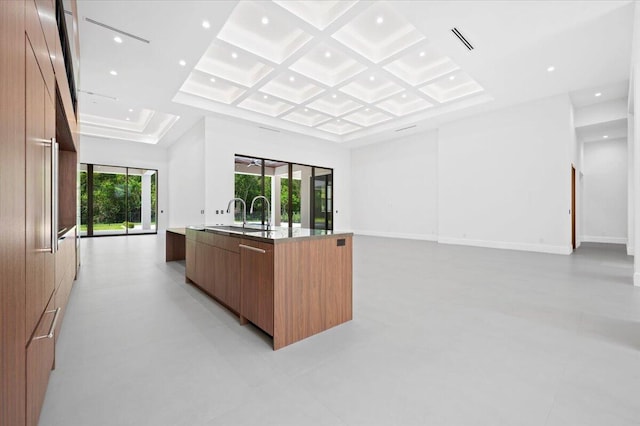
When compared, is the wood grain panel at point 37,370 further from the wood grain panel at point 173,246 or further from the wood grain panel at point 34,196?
the wood grain panel at point 173,246

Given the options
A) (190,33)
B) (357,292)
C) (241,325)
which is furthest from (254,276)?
(190,33)

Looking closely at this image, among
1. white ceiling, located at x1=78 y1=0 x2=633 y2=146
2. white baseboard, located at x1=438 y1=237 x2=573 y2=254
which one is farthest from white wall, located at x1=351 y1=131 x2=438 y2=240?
white ceiling, located at x1=78 y1=0 x2=633 y2=146

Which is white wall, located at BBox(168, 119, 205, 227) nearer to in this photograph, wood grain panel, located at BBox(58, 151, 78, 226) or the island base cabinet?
wood grain panel, located at BBox(58, 151, 78, 226)

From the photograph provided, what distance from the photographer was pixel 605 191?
9.51 meters

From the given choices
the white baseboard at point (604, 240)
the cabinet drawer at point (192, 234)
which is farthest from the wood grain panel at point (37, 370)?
the white baseboard at point (604, 240)

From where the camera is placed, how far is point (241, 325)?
263 cm

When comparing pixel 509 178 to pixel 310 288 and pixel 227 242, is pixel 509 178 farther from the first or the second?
pixel 227 242

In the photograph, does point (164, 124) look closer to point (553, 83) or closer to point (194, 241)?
point (194, 241)

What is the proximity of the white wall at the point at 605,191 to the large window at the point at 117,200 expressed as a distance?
53.3ft

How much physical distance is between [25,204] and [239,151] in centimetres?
763

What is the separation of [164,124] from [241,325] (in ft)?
30.4

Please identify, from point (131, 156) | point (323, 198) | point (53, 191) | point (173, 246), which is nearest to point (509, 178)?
point (323, 198)

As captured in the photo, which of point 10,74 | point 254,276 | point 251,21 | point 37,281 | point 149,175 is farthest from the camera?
point 149,175

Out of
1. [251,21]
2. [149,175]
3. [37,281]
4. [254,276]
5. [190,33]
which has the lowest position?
[254,276]
